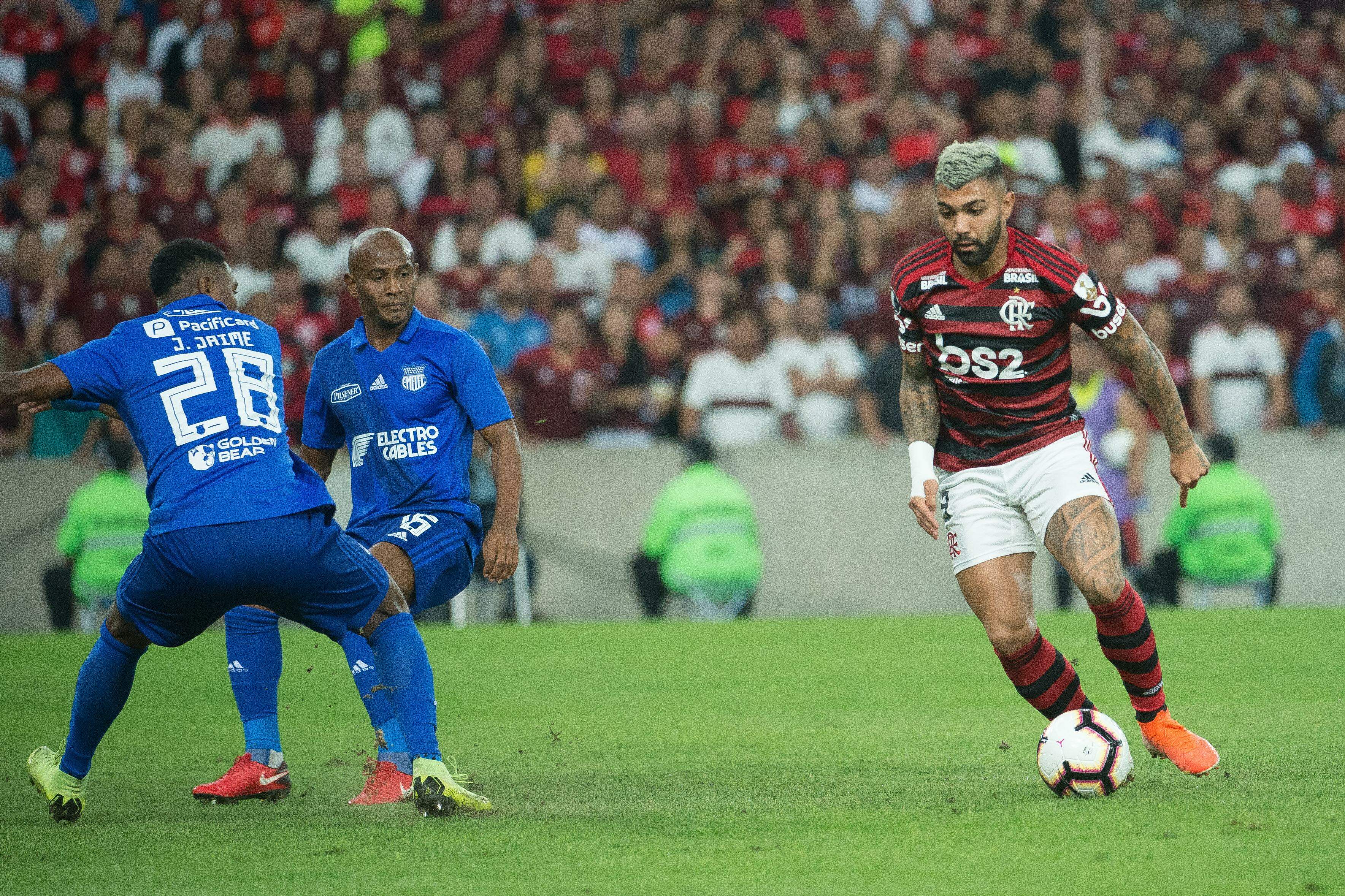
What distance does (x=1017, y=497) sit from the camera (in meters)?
6.17

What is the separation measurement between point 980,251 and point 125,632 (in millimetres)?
3378

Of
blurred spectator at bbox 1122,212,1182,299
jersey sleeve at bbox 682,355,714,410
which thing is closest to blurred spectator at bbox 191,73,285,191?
jersey sleeve at bbox 682,355,714,410

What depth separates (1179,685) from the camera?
8.96 metres

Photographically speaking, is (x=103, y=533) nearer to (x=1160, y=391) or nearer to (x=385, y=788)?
(x=385, y=788)

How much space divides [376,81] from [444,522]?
11725 millimetres

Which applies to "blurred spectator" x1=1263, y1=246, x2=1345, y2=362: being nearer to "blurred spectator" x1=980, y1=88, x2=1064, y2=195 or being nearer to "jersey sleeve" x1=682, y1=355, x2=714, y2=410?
"blurred spectator" x1=980, y1=88, x2=1064, y2=195

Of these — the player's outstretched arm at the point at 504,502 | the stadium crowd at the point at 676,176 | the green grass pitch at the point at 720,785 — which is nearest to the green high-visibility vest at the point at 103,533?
the stadium crowd at the point at 676,176

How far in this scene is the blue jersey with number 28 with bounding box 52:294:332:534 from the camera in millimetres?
5379

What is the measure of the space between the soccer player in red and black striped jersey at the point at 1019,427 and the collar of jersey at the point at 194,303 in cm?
256

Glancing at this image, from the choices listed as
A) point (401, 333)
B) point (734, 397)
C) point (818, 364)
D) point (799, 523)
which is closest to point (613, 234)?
point (734, 397)

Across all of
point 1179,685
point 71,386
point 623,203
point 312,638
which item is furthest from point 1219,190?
point 71,386

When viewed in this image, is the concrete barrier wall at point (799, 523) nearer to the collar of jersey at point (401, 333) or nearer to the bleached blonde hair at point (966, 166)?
the collar of jersey at point (401, 333)

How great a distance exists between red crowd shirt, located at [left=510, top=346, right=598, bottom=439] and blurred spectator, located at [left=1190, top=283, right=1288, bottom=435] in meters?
5.49

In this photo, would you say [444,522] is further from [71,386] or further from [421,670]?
[71,386]
